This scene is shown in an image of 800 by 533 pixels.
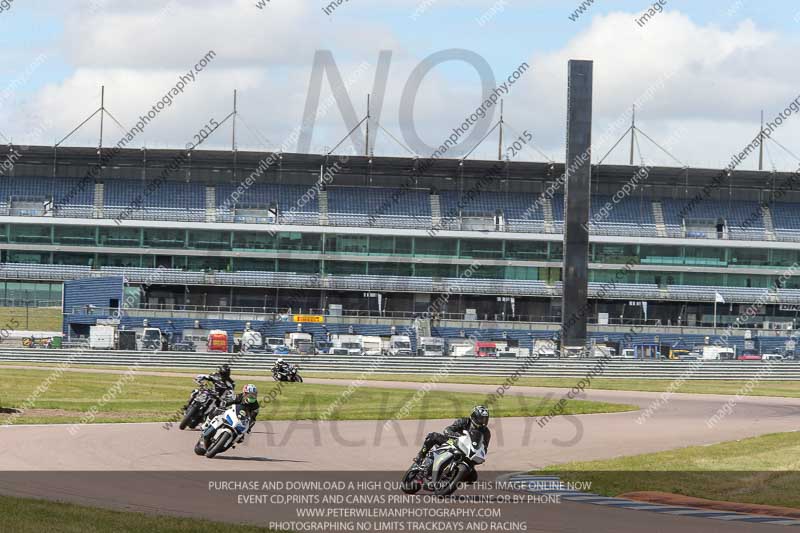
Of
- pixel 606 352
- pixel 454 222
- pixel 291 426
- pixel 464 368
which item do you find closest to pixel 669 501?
pixel 291 426

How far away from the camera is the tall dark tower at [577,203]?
7581 cm

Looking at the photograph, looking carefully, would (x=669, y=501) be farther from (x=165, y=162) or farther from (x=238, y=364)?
(x=165, y=162)

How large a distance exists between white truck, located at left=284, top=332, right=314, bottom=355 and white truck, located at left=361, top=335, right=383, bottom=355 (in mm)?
3486

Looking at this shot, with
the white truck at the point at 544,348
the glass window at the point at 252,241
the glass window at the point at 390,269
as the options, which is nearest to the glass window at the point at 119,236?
the glass window at the point at 252,241

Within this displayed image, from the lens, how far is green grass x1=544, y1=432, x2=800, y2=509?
2198 cm

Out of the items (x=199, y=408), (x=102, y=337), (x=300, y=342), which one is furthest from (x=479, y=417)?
(x=300, y=342)

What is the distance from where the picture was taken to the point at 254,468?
23266mm

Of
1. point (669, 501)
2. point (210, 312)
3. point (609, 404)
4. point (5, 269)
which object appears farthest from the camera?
point (5, 269)

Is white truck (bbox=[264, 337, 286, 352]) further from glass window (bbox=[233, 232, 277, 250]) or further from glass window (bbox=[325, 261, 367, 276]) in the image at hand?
glass window (bbox=[325, 261, 367, 276])

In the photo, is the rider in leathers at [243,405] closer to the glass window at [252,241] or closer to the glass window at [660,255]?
the glass window at [252,241]

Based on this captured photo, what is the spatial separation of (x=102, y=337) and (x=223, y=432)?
48.9m

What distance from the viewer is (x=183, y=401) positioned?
131ft

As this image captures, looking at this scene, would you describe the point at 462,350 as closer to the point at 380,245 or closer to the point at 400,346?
the point at 400,346

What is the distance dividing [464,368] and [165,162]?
41125 mm
